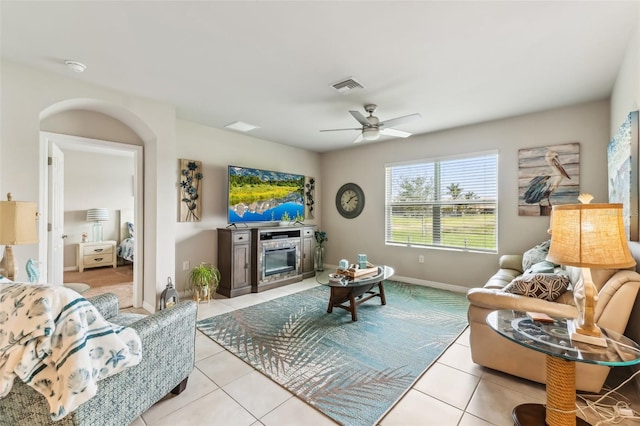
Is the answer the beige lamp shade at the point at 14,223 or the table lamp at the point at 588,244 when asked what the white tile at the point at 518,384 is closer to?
the table lamp at the point at 588,244

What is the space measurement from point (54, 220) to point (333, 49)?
3.54 meters

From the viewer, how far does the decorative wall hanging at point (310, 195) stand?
5.88 meters

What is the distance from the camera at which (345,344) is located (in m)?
2.62

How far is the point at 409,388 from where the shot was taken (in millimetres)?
1985

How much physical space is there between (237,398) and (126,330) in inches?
35.7

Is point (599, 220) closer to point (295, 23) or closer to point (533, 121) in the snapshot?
point (295, 23)

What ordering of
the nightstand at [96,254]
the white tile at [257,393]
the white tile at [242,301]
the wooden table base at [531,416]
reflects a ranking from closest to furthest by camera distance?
the wooden table base at [531,416] → the white tile at [257,393] → the white tile at [242,301] → the nightstand at [96,254]

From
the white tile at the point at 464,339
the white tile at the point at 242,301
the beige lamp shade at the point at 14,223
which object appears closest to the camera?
the beige lamp shade at the point at 14,223

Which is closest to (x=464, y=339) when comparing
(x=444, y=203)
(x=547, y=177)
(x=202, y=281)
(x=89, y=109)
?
(x=444, y=203)

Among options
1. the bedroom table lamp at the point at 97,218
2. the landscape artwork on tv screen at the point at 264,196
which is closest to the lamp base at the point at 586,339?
the landscape artwork on tv screen at the point at 264,196

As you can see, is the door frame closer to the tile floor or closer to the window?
the tile floor

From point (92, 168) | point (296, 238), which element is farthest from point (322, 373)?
point (92, 168)

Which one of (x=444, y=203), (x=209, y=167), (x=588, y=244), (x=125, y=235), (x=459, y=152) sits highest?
(x=459, y=152)

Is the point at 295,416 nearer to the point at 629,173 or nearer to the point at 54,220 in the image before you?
the point at 629,173
